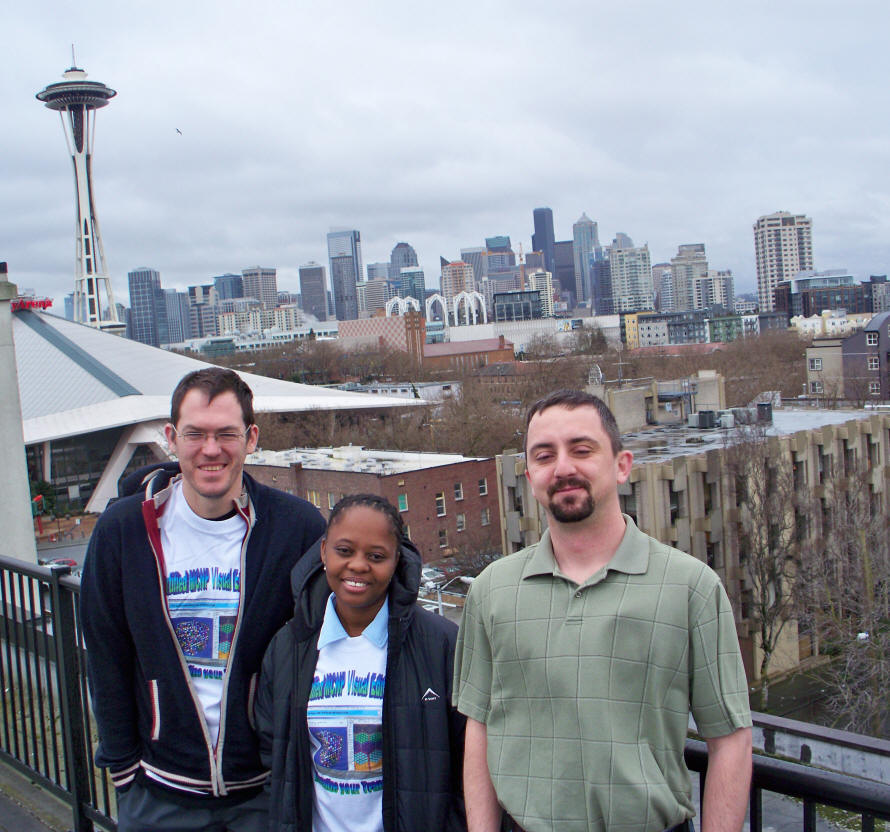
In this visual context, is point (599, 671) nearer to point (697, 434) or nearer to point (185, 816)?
point (185, 816)

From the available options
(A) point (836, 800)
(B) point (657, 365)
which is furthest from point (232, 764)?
(B) point (657, 365)

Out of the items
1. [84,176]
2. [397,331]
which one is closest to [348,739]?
[84,176]

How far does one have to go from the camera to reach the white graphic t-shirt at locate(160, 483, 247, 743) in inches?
92.2

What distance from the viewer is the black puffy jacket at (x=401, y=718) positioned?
2.03 meters

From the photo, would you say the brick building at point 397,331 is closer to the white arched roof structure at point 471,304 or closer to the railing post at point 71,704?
the white arched roof structure at point 471,304

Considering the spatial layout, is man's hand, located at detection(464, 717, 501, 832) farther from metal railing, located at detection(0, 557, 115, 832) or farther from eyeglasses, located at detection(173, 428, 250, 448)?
metal railing, located at detection(0, 557, 115, 832)

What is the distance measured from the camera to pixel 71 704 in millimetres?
3160

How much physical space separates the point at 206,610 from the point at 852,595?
16173 mm

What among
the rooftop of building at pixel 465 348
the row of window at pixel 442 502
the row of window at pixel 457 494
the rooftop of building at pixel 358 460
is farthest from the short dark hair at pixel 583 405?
the rooftop of building at pixel 465 348

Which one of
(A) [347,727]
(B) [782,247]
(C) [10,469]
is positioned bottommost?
(A) [347,727]

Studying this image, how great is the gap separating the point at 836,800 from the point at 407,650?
0.91 m

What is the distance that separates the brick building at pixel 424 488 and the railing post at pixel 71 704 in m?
20.1

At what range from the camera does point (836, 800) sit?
1.63 m

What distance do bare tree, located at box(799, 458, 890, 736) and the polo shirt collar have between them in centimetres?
1240
